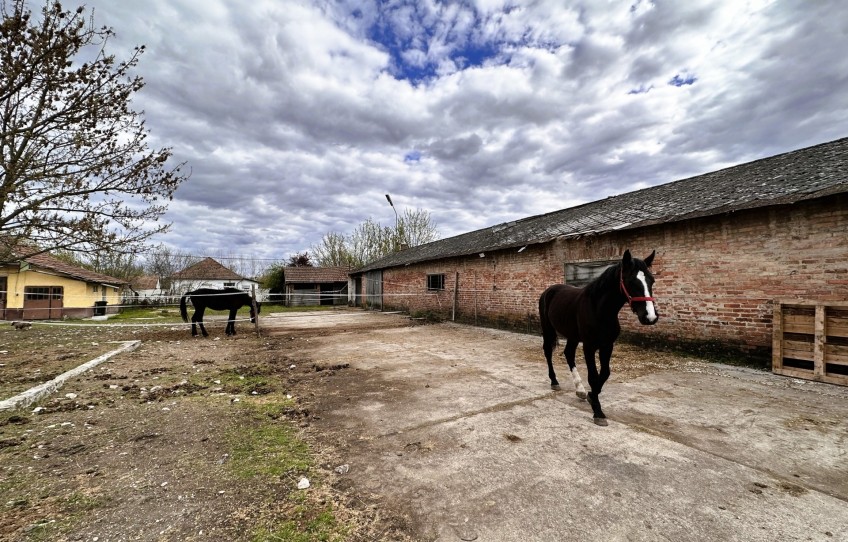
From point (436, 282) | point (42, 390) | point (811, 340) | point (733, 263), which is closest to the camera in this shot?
point (42, 390)

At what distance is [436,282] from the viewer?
15531 millimetres

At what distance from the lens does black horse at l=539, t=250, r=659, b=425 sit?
3.37 meters

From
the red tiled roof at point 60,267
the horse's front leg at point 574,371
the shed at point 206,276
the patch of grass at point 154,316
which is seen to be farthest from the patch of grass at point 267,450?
the shed at point 206,276

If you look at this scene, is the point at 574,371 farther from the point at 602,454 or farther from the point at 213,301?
the point at 213,301

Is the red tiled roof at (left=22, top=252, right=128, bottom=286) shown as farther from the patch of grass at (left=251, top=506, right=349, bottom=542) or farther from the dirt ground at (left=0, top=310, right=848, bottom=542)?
the patch of grass at (left=251, top=506, right=349, bottom=542)

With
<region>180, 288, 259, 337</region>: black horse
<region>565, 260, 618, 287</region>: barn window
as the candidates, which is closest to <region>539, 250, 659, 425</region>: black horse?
<region>565, 260, 618, 287</region>: barn window

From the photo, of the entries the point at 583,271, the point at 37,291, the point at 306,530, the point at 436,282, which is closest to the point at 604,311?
the point at 306,530

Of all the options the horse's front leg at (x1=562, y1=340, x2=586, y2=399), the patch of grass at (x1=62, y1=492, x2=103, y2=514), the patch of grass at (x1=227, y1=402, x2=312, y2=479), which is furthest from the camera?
the horse's front leg at (x1=562, y1=340, x2=586, y2=399)

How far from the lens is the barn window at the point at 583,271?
8438 millimetres

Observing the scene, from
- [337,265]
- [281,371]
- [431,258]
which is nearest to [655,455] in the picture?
[281,371]

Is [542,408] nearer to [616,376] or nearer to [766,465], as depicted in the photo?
[766,465]

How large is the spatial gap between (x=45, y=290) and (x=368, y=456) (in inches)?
1014

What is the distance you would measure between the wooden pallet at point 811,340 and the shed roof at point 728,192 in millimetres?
1640

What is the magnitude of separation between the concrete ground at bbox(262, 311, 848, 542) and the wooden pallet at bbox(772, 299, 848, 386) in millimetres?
260
